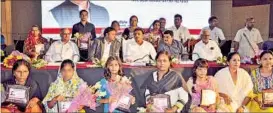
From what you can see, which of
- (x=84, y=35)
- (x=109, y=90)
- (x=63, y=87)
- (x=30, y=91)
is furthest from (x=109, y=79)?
(x=84, y=35)

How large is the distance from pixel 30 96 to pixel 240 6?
5991 mm

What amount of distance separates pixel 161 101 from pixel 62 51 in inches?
71.4

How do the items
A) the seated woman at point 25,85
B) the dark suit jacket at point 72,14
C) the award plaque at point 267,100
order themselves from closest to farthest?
the seated woman at point 25,85 → the award plaque at point 267,100 → the dark suit jacket at point 72,14

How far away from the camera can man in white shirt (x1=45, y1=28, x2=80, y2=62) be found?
17.2ft

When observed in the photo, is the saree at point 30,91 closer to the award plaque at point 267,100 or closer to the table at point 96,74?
the table at point 96,74

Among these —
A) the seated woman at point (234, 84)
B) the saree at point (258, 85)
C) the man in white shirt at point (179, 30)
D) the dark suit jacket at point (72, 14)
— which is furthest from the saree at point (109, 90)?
the dark suit jacket at point (72, 14)

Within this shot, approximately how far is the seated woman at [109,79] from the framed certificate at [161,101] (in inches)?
7.9

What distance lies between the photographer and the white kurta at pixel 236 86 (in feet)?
13.8

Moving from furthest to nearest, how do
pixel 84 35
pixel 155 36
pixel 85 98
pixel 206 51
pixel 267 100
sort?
pixel 155 36 < pixel 84 35 < pixel 206 51 < pixel 267 100 < pixel 85 98

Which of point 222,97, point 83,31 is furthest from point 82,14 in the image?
point 222,97

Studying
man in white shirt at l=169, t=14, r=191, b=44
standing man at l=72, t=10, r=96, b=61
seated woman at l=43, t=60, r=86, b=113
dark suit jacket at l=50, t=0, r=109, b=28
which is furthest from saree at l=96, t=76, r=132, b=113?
dark suit jacket at l=50, t=0, r=109, b=28

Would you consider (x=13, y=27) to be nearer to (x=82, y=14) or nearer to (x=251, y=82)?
(x=82, y=14)

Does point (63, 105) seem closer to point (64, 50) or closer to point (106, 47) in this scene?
point (64, 50)

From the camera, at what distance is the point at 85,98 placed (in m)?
3.89
